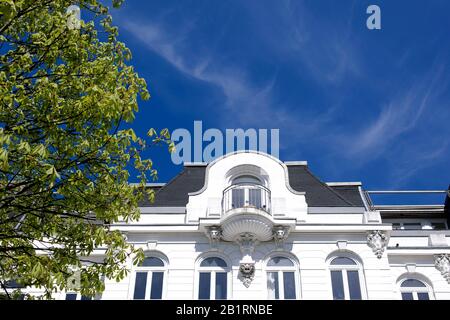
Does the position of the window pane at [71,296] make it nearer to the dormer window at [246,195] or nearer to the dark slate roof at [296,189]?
the dark slate roof at [296,189]

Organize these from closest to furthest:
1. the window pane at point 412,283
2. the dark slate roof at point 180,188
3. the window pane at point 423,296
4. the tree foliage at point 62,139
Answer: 1. the tree foliage at point 62,139
2. the window pane at point 423,296
3. the window pane at point 412,283
4. the dark slate roof at point 180,188

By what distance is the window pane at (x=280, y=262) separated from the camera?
18.0 m

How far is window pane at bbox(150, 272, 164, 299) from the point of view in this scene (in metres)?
17.4

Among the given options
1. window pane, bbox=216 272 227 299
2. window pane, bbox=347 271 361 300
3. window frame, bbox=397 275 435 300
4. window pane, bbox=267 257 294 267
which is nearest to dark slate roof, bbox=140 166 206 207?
window pane, bbox=216 272 227 299

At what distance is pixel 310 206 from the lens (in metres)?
19.4

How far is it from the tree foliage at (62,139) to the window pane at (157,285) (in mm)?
7701

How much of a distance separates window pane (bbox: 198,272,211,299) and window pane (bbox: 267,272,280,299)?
2.15 metres

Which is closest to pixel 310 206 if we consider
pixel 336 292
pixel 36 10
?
pixel 336 292

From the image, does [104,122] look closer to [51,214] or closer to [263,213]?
[51,214]

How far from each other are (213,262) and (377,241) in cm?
610

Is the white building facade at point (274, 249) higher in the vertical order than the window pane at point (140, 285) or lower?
higher

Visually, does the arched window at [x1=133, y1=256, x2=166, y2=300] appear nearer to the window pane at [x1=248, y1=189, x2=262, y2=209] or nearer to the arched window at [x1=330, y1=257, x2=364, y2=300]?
the window pane at [x1=248, y1=189, x2=262, y2=209]

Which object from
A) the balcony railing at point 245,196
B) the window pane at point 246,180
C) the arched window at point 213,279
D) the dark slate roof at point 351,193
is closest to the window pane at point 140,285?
the arched window at point 213,279

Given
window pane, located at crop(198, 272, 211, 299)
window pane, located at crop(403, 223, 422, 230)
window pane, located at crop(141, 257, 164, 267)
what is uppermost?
window pane, located at crop(403, 223, 422, 230)
